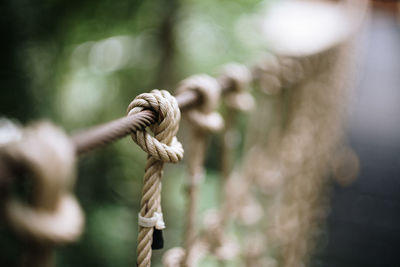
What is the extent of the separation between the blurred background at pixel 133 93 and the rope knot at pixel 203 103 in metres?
1.20

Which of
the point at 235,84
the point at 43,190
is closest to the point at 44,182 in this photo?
the point at 43,190

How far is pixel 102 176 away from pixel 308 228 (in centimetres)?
138

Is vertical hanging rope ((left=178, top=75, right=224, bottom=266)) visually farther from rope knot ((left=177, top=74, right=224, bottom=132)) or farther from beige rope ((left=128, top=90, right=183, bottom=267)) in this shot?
beige rope ((left=128, top=90, right=183, bottom=267))

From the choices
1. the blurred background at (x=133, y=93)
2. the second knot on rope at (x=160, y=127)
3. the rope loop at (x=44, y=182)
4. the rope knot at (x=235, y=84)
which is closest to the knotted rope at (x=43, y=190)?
the rope loop at (x=44, y=182)

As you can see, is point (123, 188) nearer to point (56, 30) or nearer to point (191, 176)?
point (56, 30)

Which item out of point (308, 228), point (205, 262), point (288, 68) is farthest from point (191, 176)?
point (205, 262)

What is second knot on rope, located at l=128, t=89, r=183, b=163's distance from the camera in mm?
340

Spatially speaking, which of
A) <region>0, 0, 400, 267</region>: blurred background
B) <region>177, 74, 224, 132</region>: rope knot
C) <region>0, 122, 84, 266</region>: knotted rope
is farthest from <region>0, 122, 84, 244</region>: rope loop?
<region>0, 0, 400, 267</region>: blurred background

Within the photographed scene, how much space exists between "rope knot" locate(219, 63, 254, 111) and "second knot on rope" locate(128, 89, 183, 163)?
0.98 feet

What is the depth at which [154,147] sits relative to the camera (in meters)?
0.34

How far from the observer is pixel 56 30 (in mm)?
1633

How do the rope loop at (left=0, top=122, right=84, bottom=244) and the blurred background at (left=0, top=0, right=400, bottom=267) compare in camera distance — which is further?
the blurred background at (left=0, top=0, right=400, bottom=267)

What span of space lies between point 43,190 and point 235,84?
1.55 feet

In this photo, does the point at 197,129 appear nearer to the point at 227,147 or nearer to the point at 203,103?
the point at 203,103
